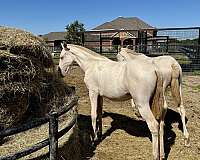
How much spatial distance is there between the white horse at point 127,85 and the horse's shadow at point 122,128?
0.22 meters

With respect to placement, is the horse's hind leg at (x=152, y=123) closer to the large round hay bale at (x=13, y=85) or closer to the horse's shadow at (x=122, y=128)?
the horse's shadow at (x=122, y=128)

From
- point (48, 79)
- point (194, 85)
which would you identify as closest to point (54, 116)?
point (48, 79)

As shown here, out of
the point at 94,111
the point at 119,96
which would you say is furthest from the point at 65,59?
the point at 119,96

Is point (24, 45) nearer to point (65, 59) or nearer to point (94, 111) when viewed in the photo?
point (94, 111)

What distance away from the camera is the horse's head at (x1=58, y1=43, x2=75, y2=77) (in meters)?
5.95

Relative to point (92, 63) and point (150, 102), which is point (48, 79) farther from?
point (150, 102)

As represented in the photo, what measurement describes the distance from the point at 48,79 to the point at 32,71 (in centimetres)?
126

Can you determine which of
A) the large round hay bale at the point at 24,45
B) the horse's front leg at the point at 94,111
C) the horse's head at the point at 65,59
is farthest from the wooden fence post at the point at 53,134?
the horse's head at the point at 65,59

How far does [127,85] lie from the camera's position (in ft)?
14.9

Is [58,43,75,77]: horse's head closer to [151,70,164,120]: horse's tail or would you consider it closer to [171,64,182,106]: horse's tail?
[171,64,182,106]: horse's tail

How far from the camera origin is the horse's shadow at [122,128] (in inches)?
202

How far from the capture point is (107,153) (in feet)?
16.1

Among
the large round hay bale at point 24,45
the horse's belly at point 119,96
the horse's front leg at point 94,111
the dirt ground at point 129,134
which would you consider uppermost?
the large round hay bale at point 24,45

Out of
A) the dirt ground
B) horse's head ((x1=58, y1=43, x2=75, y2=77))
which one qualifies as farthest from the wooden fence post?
horse's head ((x1=58, y1=43, x2=75, y2=77))
